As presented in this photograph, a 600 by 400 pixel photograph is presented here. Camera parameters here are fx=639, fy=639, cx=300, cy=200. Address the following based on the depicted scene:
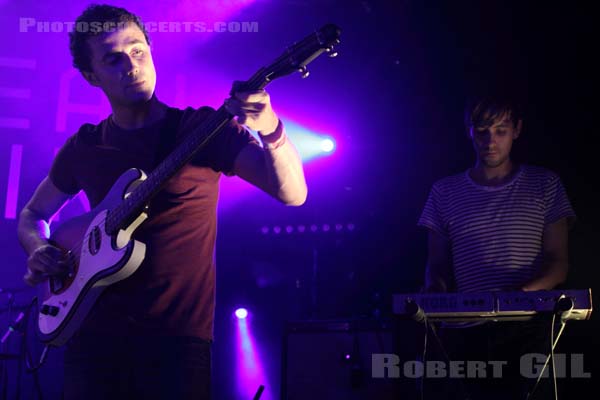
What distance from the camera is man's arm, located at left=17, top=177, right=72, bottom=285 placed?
2.75m

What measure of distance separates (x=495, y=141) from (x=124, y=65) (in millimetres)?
1897

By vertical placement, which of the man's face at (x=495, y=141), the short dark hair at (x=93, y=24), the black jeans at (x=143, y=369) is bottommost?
the black jeans at (x=143, y=369)

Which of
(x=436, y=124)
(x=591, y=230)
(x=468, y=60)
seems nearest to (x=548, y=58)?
(x=468, y=60)

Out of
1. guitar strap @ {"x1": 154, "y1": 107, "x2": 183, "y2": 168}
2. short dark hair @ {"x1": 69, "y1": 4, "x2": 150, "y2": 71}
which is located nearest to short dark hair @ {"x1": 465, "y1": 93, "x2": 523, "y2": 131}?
guitar strap @ {"x1": 154, "y1": 107, "x2": 183, "y2": 168}

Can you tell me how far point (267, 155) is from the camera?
2.29 m

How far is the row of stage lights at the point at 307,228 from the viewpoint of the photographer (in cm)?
566

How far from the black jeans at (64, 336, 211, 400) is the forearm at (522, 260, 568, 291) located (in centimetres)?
155

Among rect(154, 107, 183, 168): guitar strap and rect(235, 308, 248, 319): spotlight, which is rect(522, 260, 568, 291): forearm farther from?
rect(235, 308, 248, 319): spotlight

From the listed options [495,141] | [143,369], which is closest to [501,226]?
[495,141]

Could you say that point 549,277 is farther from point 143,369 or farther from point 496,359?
point 143,369

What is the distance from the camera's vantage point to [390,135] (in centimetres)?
546

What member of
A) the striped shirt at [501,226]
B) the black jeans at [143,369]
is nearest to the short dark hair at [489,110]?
the striped shirt at [501,226]

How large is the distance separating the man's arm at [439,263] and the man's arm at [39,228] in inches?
71.5

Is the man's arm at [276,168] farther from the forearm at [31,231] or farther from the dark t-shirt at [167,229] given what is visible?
the forearm at [31,231]
